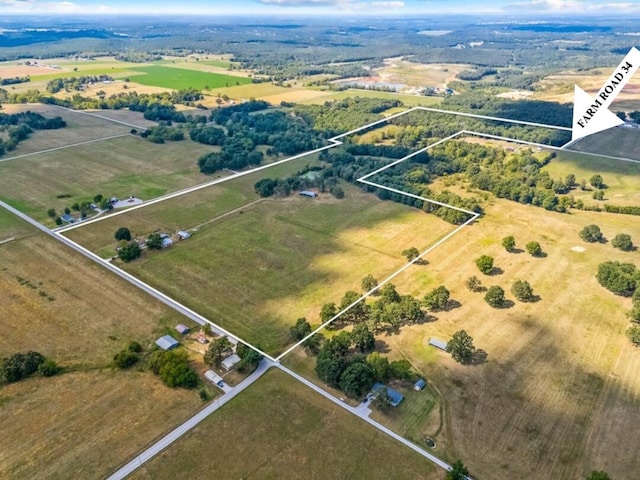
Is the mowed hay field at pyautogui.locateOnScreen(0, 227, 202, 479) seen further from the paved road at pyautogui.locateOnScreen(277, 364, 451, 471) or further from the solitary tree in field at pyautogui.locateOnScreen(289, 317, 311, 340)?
the solitary tree in field at pyautogui.locateOnScreen(289, 317, 311, 340)

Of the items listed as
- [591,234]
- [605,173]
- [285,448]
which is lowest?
[605,173]

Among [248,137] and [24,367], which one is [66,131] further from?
[24,367]

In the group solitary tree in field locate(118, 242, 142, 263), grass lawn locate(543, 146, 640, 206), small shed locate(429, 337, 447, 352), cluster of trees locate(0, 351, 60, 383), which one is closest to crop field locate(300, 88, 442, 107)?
grass lawn locate(543, 146, 640, 206)

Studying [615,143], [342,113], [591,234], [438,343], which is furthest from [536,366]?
[342,113]

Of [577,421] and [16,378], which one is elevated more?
[16,378]

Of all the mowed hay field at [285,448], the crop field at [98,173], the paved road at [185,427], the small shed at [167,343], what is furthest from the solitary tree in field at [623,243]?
the crop field at [98,173]

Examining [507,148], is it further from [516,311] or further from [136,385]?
[136,385]

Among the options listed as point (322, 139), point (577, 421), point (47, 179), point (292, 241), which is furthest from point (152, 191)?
point (577, 421)
